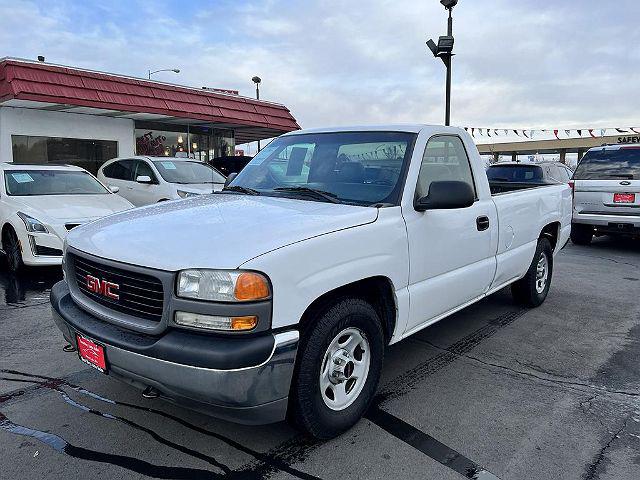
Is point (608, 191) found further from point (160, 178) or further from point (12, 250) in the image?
point (12, 250)

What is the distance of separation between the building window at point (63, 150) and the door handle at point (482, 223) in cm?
1097

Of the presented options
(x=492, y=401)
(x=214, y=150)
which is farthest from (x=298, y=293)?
(x=214, y=150)

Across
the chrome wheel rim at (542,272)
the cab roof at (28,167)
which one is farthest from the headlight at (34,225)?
the chrome wheel rim at (542,272)

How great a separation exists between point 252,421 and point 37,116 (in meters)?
12.6

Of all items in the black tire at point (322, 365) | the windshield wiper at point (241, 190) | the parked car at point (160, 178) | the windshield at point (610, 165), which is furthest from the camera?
the parked car at point (160, 178)

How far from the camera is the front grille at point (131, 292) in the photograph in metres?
2.53

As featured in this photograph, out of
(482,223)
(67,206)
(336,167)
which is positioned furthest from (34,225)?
(482,223)

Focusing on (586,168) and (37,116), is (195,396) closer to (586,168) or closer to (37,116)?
(586,168)

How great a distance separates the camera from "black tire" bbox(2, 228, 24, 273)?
6.88m

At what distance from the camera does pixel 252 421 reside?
2.46m

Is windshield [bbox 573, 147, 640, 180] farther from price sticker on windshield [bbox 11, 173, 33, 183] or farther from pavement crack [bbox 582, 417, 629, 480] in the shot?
price sticker on windshield [bbox 11, 173, 33, 183]

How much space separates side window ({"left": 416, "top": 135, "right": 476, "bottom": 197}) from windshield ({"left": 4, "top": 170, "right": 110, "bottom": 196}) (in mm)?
6159

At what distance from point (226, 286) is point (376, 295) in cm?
117

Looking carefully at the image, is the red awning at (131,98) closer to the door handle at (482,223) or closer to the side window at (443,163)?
the side window at (443,163)
